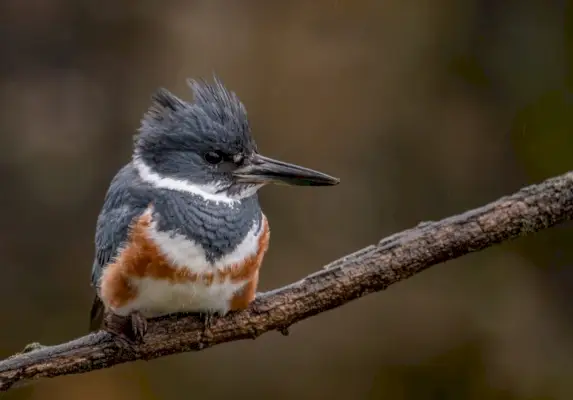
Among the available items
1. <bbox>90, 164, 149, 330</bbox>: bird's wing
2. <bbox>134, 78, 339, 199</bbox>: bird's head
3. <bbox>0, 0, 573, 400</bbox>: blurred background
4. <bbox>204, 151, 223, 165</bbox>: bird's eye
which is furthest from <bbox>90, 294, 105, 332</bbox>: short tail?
<bbox>0, 0, 573, 400</bbox>: blurred background

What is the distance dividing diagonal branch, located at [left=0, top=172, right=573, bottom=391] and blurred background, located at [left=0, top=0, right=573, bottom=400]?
1773mm

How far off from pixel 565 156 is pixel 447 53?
79cm

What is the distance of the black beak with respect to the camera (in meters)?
2.18

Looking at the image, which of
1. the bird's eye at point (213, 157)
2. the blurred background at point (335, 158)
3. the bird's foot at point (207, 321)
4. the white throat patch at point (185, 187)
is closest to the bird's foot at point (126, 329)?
the bird's foot at point (207, 321)

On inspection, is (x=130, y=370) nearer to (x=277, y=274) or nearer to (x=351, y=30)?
(x=277, y=274)

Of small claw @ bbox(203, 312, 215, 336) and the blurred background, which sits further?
the blurred background

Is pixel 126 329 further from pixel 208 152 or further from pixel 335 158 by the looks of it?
pixel 335 158

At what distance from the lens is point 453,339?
3.90 meters

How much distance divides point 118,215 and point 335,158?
1.99 m

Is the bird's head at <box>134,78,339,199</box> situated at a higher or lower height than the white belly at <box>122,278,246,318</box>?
higher

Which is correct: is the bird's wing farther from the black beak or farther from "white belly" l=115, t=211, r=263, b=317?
the black beak

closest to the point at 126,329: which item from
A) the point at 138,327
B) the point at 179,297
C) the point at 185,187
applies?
the point at 138,327

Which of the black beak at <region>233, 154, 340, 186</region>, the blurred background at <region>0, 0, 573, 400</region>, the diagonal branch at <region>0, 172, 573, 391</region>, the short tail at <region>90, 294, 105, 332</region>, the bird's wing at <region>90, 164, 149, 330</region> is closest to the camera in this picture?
the diagonal branch at <region>0, 172, 573, 391</region>

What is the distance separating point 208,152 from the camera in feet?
7.16
